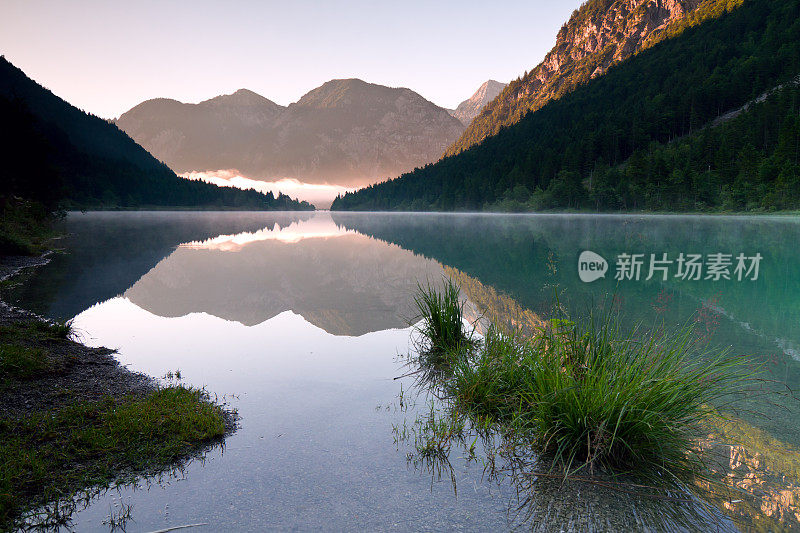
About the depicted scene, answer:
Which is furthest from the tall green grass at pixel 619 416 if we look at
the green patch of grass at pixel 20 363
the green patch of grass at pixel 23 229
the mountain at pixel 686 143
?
the mountain at pixel 686 143

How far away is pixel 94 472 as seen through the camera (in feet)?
16.3

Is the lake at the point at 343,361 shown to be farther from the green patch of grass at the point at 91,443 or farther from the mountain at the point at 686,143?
the mountain at the point at 686,143

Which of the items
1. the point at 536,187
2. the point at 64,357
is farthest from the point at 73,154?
the point at 64,357

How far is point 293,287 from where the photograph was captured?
19.6 metres

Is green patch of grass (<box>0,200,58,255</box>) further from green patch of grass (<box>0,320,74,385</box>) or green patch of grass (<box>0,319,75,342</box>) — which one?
green patch of grass (<box>0,320,74,385</box>)

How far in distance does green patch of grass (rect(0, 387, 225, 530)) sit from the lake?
1.34ft

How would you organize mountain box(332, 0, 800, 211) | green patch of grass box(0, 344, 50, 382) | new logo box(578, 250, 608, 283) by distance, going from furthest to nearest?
mountain box(332, 0, 800, 211) → new logo box(578, 250, 608, 283) → green patch of grass box(0, 344, 50, 382)

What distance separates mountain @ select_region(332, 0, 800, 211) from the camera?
10964cm

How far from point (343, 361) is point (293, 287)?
10.5m

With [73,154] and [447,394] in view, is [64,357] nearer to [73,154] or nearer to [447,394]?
[447,394]

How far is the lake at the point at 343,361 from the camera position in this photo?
4.40m

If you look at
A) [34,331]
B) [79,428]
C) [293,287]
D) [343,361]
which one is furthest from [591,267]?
[79,428]

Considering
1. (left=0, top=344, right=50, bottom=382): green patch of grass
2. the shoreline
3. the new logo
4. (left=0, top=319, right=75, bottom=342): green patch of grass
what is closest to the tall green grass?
the shoreline

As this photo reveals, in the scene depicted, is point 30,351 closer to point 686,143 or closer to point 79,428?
point 79,428
